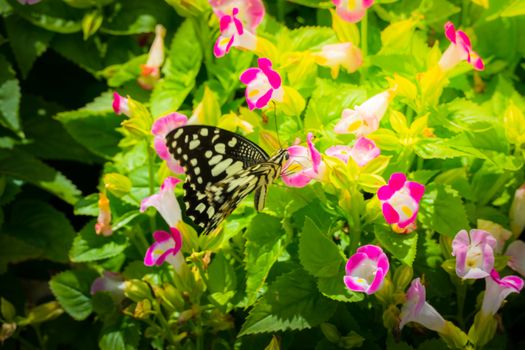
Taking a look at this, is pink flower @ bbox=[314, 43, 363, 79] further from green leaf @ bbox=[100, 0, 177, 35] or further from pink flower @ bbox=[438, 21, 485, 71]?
green leaf @ bbox=[100, 0, 177, 35]

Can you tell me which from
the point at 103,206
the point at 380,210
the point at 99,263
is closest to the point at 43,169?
the point at 99,263

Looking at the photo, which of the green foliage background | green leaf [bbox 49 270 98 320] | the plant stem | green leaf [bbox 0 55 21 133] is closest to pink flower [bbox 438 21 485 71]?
the green foliage background

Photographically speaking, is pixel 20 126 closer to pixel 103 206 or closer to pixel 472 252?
pixel 103 206

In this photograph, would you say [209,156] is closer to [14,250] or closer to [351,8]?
[351,8]

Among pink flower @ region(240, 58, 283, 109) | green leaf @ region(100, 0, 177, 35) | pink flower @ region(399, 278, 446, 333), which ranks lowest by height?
pink flower @ region(399, 278, 446, 333)

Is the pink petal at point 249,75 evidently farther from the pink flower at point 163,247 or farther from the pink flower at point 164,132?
the pink flower at point 163,247

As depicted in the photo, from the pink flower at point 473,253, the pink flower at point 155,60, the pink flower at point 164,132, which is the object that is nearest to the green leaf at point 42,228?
the pink flower at point 155,60

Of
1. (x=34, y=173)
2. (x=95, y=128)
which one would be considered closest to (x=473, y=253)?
(x=95, y=128)
